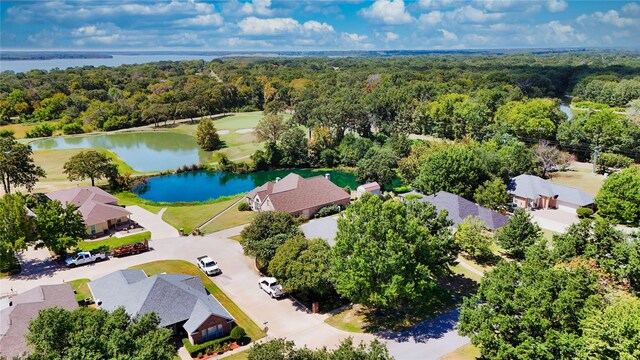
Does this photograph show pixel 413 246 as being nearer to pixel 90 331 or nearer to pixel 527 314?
pixel 527 314

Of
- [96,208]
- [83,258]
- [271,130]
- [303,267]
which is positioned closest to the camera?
[303,267]

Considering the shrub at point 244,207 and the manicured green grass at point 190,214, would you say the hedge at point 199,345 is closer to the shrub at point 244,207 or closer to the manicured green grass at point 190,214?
the manicured green grass at point 190,214

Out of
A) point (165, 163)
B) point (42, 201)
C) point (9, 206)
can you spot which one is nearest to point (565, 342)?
point (9, 206)

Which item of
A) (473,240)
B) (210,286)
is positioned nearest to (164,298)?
(210,286)

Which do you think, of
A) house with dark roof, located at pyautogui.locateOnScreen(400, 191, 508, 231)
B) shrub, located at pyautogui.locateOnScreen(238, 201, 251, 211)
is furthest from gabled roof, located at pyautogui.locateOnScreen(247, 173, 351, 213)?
house with dark roof, located at pyautogui.locateOnScreen(400, 191, 508, 231)

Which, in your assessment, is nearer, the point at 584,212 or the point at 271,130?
the point at 584,212

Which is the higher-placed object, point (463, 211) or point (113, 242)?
point (463, 211)

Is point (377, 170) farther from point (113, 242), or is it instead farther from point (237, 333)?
point (237, 333)

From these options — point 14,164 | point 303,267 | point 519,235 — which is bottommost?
point 519,235
